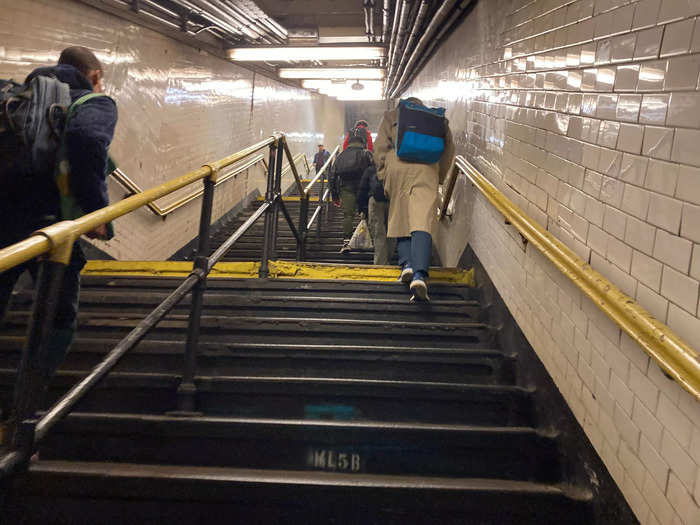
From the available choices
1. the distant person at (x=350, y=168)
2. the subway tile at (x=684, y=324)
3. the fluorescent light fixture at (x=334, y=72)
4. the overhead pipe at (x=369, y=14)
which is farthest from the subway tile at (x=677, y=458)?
the fluorescent light fixture at (x=334, y=72)

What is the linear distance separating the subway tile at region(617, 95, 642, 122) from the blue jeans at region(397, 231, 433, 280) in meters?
1.63

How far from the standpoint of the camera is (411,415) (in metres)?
2.00

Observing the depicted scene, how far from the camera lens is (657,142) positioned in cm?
126

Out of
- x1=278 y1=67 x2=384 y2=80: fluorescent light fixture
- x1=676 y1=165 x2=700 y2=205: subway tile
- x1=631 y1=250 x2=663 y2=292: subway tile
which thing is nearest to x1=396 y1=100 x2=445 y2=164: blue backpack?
x1=631 y1=250 x2=663 y2=292: subway tile

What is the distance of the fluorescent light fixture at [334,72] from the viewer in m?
8.68

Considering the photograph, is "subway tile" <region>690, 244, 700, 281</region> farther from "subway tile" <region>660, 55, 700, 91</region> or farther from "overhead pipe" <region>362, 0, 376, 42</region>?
"overhead pipe" <region>362, 0, 376, 42</region>

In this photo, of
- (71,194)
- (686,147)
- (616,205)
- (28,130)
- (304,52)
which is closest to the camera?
(686,147)

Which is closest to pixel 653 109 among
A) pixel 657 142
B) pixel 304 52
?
pixel 657 142

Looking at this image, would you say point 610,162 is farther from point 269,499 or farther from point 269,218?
point 269,218

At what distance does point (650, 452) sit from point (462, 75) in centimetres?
359

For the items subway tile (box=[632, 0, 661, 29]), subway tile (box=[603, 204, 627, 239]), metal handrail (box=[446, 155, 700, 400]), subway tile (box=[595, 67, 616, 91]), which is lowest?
metal handrail (box=[446, 155, 700, 400])

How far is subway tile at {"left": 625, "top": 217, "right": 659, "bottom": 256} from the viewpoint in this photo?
1.28m

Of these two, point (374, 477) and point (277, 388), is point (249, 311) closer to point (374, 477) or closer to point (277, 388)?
point (277, 388)

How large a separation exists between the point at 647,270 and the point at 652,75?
1.78 feet
